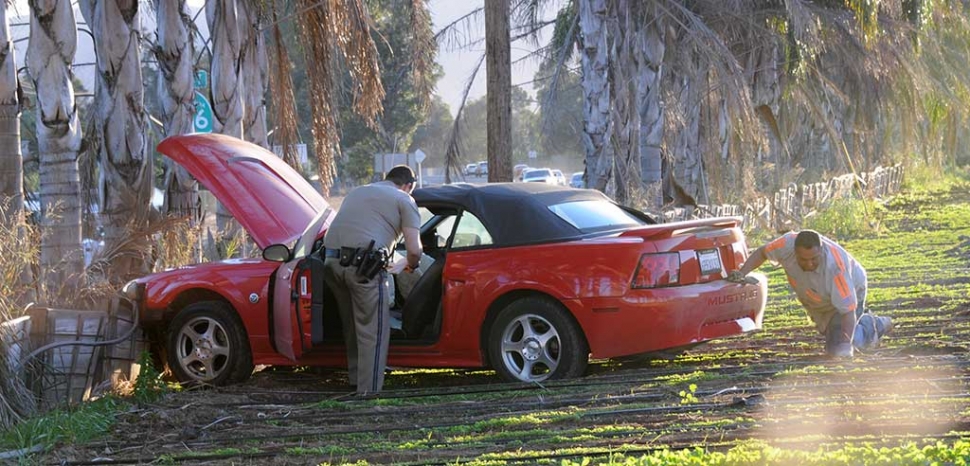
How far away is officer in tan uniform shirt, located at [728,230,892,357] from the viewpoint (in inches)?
395

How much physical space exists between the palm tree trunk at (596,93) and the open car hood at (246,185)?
419 inches

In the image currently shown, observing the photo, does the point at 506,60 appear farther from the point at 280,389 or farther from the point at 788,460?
the point at 788,460

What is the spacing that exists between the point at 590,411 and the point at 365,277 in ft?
7.56

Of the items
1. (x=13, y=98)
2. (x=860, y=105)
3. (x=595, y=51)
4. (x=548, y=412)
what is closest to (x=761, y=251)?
(x=548, y=412)

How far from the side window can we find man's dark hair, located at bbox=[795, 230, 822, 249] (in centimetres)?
234

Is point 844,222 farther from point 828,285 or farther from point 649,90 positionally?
point 828,285

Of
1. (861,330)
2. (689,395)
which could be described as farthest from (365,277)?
(861,330)

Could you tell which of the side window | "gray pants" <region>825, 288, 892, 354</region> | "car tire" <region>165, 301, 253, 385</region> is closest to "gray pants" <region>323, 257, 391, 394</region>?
the side window

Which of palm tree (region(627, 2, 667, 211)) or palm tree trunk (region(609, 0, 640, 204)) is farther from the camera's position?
palm tree (region(627, 2, 667, 211))

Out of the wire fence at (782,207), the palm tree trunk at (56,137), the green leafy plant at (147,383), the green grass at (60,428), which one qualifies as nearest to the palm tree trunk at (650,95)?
the wire fence at (782,207)

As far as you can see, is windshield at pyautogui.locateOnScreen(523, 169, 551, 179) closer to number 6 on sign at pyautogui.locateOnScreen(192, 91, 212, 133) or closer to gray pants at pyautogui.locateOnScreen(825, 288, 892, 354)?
number 6 on sign at pyautogui.locateOnScreen(192, 91, 212, 133)

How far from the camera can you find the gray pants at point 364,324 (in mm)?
9547

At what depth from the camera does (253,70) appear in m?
15.5

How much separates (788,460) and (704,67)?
65.2 ft
